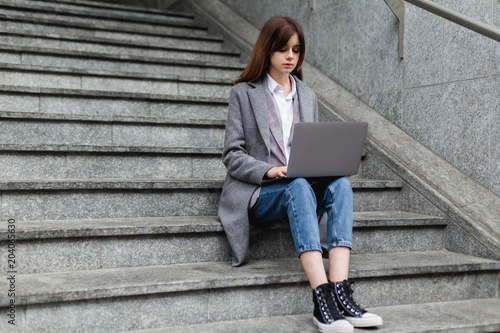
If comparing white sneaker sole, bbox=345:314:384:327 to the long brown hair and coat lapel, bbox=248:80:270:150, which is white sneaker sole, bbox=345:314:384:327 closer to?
coat lapel, bbox=248:80:270:150

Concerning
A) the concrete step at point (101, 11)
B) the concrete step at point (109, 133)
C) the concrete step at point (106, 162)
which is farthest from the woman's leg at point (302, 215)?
the concrete step at point (101, 11)

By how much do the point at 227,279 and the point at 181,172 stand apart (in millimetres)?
1055

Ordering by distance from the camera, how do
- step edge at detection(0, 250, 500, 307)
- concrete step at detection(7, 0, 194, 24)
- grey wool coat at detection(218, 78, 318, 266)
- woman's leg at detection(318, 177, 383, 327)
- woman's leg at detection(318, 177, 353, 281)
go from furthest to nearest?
concrete step at detection(7, 0, 194, 24) → grey wool coat at detection(218, 78, 318, 266) → woman's leg at detection(318, 177, 353, 281) → woman's leg at detection(318, 177, 383, 327) → step edge at detection(0, 250, 500, 307)

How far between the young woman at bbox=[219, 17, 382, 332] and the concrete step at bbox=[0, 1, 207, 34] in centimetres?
270

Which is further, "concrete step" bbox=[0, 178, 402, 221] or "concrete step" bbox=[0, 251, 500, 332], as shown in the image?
"concrete step" bbox=[0, 178, 402, 221]

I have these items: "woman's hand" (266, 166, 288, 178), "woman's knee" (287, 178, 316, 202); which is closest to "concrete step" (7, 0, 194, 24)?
"woman's hand" (266, 166, 288, 178)

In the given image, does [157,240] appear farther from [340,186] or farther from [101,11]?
[101,11]

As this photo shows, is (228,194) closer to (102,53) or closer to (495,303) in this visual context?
(495,303)

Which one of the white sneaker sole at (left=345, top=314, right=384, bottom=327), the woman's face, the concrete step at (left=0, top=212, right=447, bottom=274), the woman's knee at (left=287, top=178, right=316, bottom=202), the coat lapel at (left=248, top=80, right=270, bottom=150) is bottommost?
the white sneaker sole at (left=345, top=314, right=384, bottom=327)

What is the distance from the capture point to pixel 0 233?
2.11m

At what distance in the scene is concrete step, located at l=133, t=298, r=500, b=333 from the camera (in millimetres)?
2049

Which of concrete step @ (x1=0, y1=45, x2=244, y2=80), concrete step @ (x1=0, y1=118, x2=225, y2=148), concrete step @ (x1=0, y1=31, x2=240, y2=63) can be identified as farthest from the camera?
concrete step @ (x1=0, y1=31, x2=240, y2=63)

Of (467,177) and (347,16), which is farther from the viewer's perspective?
(347,16)

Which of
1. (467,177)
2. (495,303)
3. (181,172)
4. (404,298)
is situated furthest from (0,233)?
(467,177)
